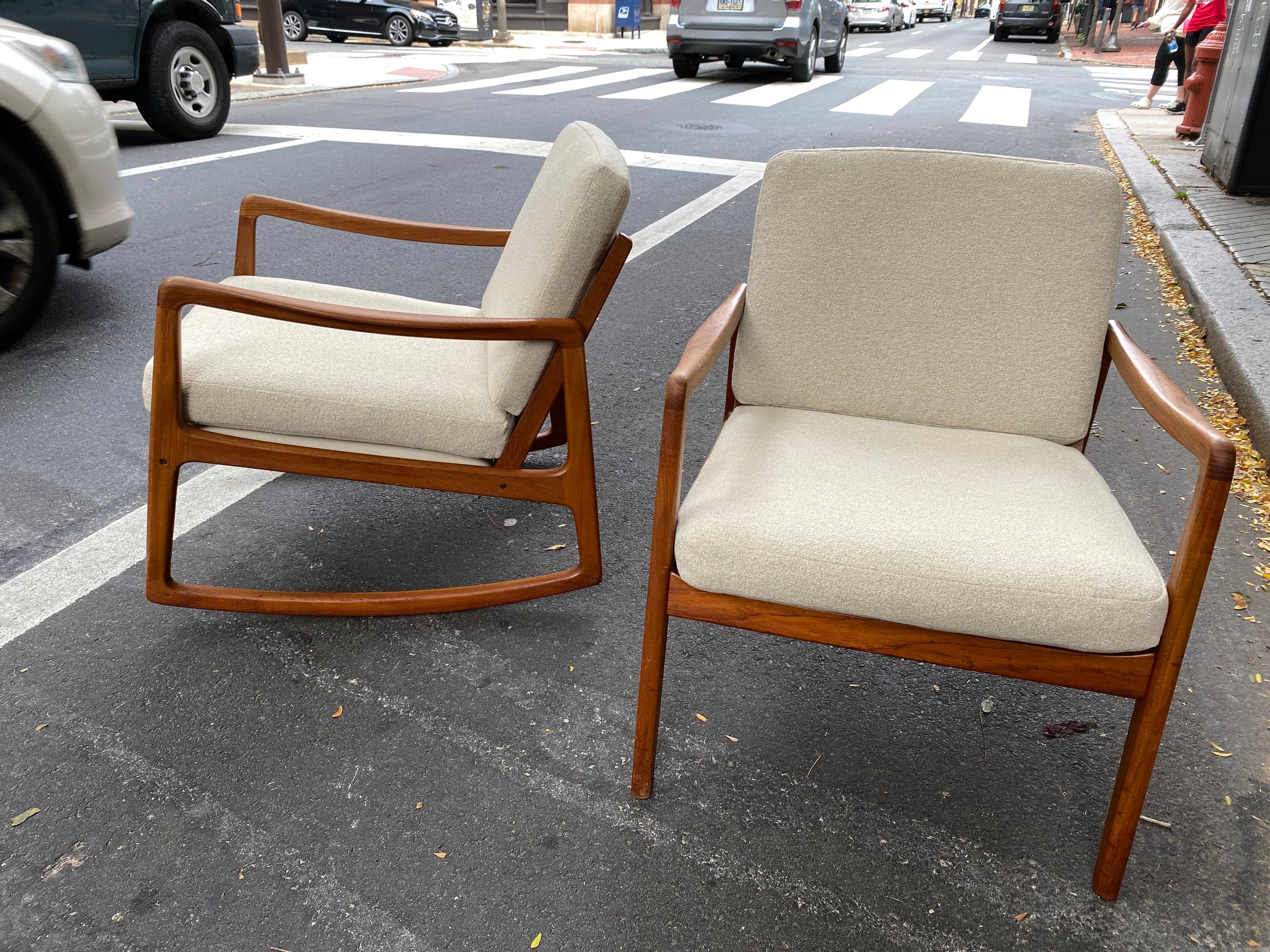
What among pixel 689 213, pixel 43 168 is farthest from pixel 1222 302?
pixel 43 168

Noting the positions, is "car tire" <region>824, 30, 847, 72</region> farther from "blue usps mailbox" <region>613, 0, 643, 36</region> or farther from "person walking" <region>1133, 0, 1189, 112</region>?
"blue usps mailbox" <region>613, 0, 643, 36</region>

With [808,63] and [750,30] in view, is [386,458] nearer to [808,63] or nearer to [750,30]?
[750,30]

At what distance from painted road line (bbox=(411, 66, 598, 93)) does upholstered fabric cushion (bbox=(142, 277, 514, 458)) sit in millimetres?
11535

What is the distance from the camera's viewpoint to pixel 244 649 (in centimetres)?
234

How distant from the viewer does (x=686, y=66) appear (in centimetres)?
1495

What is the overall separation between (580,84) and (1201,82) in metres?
8.12

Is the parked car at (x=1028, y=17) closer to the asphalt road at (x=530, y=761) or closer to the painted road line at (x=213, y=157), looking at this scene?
the painted road line at (x=213, y=157)

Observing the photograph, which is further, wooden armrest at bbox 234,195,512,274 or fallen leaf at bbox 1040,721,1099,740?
wooden armrest at bbox 234,195,512,274

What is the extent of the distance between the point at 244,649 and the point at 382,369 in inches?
29.9

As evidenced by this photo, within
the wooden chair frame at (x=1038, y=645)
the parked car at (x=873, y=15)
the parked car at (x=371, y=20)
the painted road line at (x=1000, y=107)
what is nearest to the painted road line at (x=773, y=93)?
the painted road line at (x=1000, y=107)

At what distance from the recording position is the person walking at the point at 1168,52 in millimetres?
10602

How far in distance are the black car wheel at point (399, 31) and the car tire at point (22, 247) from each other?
17.7 m

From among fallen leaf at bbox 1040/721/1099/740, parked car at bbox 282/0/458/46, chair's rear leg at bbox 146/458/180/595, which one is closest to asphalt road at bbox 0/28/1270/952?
fallen leaf at bbox 1040/721/1099/740

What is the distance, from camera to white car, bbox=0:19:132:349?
3771 millimetres
